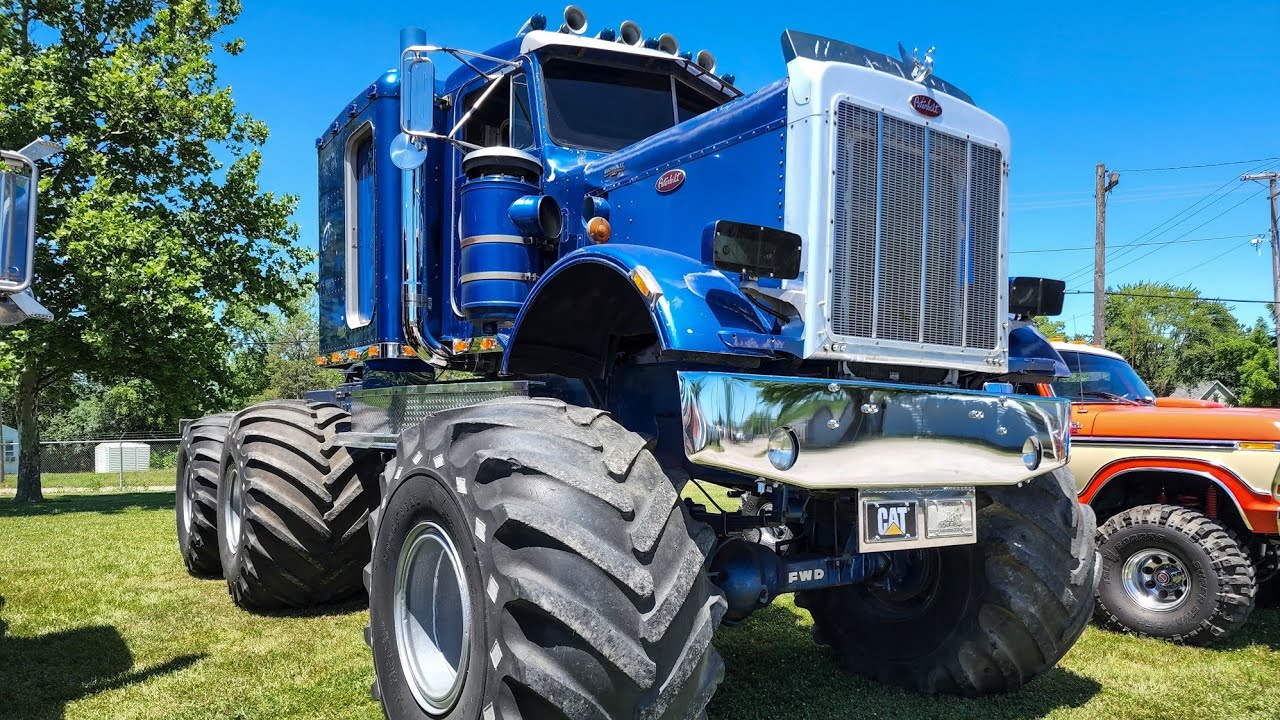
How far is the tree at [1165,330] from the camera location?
53.4m

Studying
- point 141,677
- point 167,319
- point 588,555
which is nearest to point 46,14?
point 167,319

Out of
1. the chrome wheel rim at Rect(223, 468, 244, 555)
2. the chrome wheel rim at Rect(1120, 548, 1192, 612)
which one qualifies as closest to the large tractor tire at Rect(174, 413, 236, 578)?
the chrome wheel rim at Rect(223, 468, 244, 555)

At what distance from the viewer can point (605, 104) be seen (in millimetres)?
4910

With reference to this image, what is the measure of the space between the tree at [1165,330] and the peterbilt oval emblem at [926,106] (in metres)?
56.3

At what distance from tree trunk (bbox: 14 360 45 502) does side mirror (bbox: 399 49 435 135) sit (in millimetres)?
18472

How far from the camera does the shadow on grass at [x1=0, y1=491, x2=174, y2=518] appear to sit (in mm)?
15970

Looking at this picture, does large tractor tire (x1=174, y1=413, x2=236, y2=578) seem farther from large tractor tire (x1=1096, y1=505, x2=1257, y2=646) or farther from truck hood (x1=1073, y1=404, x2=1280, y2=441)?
truck hood (x1=1073, y1=404, x2=1280, y2=441)

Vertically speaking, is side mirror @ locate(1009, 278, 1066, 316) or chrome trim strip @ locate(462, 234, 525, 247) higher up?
chrome trim strip @ locate(462, 234, 525, 247)

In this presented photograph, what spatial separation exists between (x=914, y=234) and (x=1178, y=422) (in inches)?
175

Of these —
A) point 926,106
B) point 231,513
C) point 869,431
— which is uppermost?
point 926,106

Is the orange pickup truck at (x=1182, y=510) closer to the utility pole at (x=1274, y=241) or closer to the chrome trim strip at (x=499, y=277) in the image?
the chrome trim strip at (x=499, y=277)

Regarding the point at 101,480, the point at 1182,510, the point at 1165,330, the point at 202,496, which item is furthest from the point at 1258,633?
the point at 1165,330

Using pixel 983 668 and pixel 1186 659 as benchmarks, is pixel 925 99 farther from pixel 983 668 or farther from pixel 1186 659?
pixel 1186 659

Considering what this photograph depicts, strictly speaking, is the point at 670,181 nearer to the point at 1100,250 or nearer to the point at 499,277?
the point at 499,277
